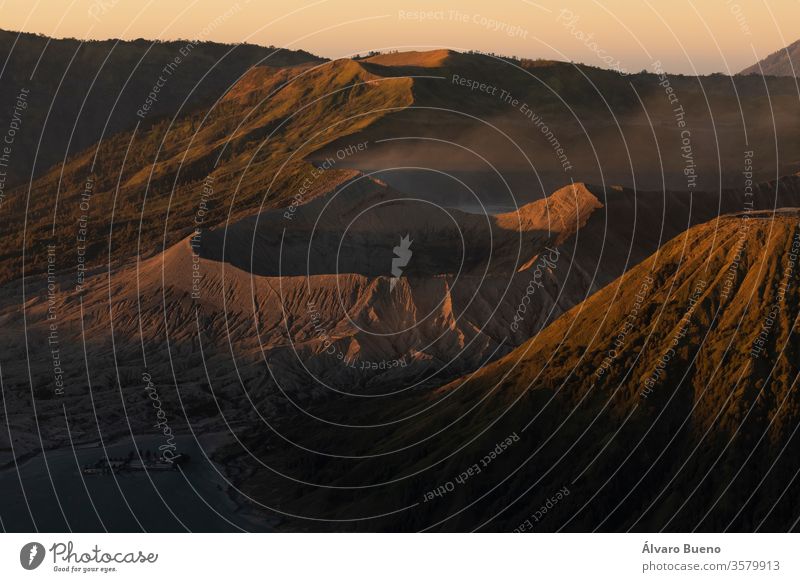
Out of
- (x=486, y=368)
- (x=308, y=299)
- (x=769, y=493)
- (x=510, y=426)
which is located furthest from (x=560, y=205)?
(x=769, y=493)

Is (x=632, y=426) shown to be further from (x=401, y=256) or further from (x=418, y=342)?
(x=401, y=256)

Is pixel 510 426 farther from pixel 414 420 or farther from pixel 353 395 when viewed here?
pixel 353 395

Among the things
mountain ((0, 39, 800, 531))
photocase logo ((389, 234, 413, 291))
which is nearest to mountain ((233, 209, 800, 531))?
mountain ((0, 39, 800, 531))
